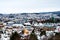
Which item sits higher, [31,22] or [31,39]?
[31,39]

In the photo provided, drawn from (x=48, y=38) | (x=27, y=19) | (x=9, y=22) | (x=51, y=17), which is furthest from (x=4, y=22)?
(x=48, y=38)

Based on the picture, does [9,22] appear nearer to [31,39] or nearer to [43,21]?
[43,21]

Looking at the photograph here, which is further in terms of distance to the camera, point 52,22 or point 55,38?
point 52,22

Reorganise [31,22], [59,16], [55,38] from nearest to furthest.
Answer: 1. [55,38]
2. [59,16]
3. [31,22]

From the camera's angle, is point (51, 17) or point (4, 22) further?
point (51, 17)

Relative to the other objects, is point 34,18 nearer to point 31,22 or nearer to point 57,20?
point 31,22

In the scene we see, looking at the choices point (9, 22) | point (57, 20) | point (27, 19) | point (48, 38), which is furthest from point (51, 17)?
point (48, 38)

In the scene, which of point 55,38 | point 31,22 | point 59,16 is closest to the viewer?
point 55,38

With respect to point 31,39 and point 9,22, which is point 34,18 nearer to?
point 9,22
